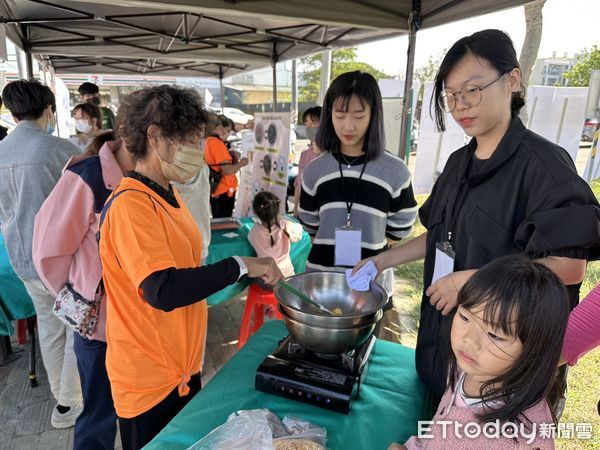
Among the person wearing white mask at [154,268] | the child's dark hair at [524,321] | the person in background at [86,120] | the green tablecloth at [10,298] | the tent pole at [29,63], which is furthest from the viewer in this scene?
the tent pole at [29,63]

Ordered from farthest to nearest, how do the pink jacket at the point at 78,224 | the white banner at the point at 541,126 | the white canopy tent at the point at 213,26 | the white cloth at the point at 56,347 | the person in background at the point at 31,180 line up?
the white banner at the point at 541,126, the white canopy tent at the point at 213,26, the white cloth at the point at 56,347, the person in background at the point at 31,180, the pink jacket at the point at 78,224

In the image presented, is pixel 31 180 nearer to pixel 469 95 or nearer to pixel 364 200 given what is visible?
pixel 364 200

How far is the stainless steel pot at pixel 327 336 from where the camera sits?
986mm

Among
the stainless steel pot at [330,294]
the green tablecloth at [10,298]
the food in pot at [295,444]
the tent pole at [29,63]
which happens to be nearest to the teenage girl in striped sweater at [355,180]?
the stainless steel pot at [330,294]

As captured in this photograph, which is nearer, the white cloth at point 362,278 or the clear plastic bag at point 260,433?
the clear plastic bag at point 260,433

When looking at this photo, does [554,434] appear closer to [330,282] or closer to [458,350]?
[458,350]

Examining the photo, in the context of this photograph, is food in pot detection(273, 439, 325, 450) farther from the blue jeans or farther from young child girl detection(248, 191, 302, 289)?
young child girl detection(248, 191, 302, 289)

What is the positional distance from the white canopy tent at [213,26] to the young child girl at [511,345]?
2.20 m

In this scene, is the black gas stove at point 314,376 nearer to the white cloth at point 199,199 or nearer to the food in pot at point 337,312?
the food in pot at point 337,312

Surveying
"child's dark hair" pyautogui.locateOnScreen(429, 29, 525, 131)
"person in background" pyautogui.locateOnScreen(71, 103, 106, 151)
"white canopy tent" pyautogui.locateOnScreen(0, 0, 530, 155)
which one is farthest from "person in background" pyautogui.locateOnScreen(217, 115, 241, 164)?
"child's dark hair" pyautogui.locateOnScreen(429, 29, 525, 131)

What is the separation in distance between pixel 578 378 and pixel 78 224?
3198mm

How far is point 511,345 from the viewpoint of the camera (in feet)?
2.28

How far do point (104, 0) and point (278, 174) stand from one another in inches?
74.0

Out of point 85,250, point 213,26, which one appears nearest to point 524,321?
point 85,250
